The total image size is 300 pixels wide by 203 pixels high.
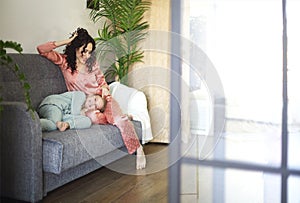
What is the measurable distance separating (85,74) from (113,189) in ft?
2.92

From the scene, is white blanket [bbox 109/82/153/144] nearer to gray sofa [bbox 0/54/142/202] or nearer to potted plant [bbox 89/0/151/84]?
potted plant [bbox 89/0/151/84]

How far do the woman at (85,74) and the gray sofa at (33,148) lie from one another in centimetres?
19

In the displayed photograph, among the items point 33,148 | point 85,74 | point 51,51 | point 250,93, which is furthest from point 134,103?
point 250,93

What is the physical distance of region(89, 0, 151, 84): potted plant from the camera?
296cm

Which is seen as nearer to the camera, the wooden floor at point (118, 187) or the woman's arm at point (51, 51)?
the wooden floor at point (118, 187)

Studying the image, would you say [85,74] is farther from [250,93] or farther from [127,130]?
[250,93]

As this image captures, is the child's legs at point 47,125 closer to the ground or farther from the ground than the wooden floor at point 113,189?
farther from the ground

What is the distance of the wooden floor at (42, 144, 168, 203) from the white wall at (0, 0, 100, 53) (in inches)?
40.8

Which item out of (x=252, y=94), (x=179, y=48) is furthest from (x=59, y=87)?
(x=252, y=94)

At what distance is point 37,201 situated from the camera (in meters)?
1.84

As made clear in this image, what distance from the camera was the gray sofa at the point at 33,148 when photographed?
5.89 ft

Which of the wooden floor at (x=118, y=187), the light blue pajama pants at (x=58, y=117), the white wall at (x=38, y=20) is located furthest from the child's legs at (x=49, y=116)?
the white wall at (x=38, y=20)

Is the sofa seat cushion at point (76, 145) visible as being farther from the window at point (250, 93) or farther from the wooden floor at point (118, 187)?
the window at point (250, 93)

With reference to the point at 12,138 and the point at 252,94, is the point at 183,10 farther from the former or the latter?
the point at 12,138
